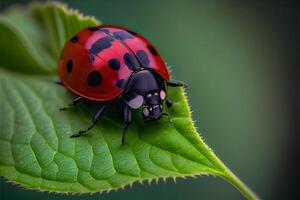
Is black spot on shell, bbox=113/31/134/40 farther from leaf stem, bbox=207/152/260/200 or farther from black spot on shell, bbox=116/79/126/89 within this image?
leaf stem, bbox=207/152/260/200

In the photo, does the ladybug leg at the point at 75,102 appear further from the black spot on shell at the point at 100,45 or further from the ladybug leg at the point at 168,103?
the ladybug leg at the point at 168,103

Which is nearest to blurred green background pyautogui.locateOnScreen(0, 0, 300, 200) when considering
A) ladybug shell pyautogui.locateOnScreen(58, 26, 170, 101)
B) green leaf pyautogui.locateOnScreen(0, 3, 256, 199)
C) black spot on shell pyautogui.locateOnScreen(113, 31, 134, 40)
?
green leaf pyautogui.locateOnScreen(0, 3, 256, 199)

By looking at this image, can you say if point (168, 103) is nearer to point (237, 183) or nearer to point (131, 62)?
point (131, 62)

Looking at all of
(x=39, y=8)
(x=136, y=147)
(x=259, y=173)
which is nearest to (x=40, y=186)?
(x=136, y=147)

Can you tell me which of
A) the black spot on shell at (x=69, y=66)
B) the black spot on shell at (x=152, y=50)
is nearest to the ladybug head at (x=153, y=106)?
the black spot on shell at (x=152, y=50)

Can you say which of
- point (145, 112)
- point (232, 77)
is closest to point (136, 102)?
point (145, 112)

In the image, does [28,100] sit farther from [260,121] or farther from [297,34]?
[297,34]
